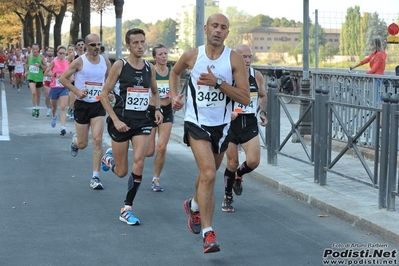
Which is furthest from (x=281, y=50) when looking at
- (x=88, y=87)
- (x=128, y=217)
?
(x=128, y=217)

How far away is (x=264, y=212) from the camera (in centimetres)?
795

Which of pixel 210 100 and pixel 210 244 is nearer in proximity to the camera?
pixel 210 244

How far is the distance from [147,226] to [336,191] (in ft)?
8.40

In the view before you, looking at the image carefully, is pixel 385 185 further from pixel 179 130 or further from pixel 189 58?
pixel 179 130

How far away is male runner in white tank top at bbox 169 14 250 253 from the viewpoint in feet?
20.0

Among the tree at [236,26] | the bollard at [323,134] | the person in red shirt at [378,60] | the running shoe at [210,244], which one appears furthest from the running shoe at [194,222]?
the tree at [236,26]

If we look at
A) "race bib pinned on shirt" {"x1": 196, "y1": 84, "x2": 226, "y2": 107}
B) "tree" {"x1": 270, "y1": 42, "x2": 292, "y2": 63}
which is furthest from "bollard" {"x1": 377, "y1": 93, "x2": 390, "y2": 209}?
"tree" {"x1": 270, "y1": 42, "x2": 292, "y2": 63}

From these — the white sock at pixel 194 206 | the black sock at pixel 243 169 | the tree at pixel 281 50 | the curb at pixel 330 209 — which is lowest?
the curb at pixel 330 209

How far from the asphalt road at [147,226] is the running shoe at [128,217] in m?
0.06

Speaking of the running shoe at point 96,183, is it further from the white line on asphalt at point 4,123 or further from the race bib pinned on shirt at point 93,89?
the white line on asphalt at point 4,123

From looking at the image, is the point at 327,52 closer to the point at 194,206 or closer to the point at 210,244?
the point at 194,206

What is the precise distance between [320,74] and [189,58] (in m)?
7.51

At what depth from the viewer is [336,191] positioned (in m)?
8.64

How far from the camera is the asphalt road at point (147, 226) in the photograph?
6.06 m
